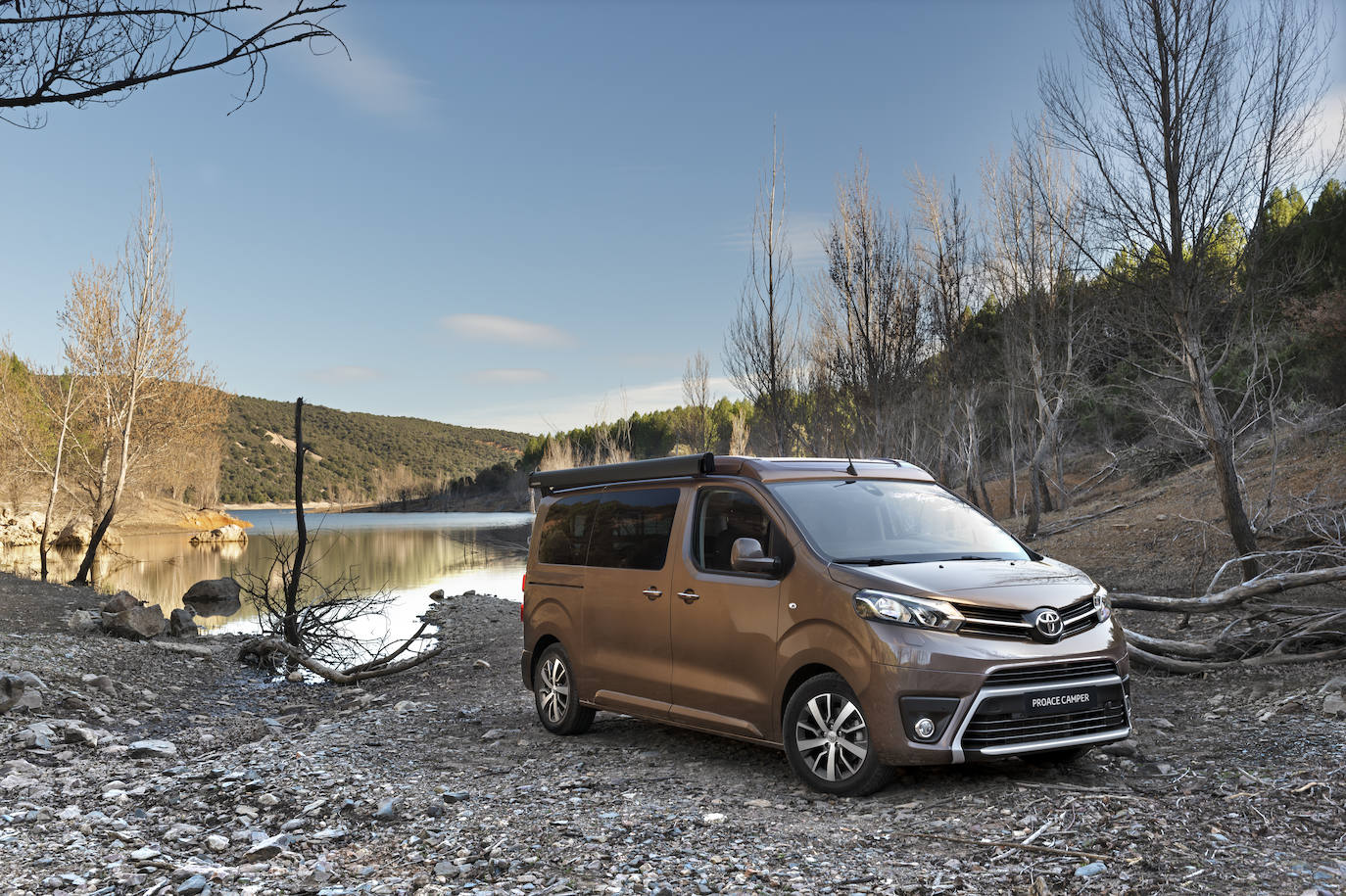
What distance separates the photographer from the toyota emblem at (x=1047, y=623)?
5.55 meters

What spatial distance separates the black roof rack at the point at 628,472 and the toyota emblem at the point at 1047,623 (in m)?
2.36

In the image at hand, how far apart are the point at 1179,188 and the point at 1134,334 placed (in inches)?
152

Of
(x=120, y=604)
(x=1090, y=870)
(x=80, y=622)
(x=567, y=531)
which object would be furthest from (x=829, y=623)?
(x=80, y=622)

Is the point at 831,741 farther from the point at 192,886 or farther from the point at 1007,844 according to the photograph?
the point at 192,886

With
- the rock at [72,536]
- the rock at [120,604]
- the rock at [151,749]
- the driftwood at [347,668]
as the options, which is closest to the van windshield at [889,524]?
the rock at [151,749]

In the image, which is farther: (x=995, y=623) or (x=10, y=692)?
(x=10, y=692)

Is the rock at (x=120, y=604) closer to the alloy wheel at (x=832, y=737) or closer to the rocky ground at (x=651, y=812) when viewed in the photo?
the rocky ground at (x=651, y=812)

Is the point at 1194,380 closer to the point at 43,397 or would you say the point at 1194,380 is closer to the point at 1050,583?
the point at 1050,583

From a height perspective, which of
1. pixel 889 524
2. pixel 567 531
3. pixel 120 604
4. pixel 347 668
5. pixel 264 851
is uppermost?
pixel 889 524

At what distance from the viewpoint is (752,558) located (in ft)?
20.3

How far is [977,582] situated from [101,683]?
1041 cm

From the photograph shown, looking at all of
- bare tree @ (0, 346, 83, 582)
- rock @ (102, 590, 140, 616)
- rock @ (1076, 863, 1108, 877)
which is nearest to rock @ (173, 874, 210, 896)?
rock @ (1076, 863, 1108, 877)

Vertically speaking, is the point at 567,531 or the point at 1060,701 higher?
the point at 567,531

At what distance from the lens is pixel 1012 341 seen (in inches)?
1265
